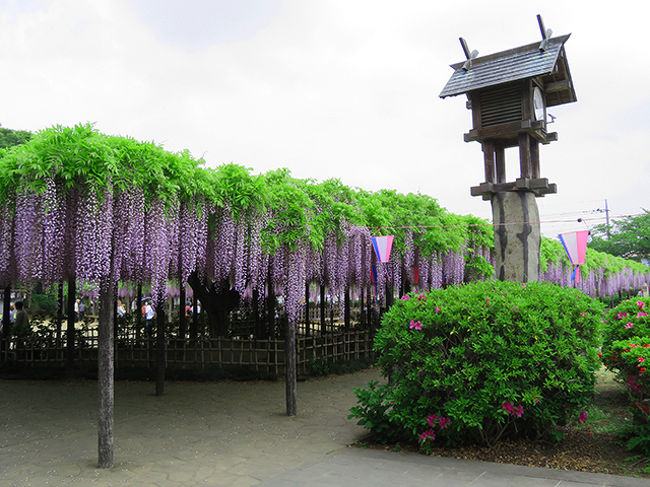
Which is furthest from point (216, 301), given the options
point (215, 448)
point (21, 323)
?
point (215, 448)

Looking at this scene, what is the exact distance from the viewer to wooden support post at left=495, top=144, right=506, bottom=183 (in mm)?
9859

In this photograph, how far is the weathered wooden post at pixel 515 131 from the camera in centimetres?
927

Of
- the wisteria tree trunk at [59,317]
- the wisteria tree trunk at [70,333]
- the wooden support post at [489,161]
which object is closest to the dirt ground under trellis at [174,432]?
the wisteria tree trunk at [70,333]

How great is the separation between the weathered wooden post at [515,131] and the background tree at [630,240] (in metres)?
32.0

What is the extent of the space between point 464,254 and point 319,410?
733 cm

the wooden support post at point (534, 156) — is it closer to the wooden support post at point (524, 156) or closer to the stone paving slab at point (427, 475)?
the wooden support post at point (524, 156)

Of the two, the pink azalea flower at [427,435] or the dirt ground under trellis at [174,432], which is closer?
the dirt ground under trellis at [174,432]

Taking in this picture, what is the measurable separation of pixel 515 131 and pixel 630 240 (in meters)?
33.4

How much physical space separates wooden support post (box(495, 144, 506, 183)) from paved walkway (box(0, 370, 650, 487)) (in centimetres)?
517

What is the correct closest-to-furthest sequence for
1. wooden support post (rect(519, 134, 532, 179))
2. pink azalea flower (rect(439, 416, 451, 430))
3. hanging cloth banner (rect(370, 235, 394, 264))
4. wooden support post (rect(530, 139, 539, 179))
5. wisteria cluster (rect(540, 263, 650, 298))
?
pink azalea flower (rect(439, 416, 451, 430)), hanging cloth banner (rect(370, 235, 394, 264)), wooden support post (rect(519, 134, 532, 179)), wooden support post (rect(530, 139, 539, 179)), wisteria cluster (rect(540, 263, 650, 298))

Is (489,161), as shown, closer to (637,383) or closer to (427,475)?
(637,383)

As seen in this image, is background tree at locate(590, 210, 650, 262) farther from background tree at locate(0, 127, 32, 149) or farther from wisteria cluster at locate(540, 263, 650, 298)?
background tree at locate(0, 127, 32, 149)

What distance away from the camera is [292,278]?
7363 mm

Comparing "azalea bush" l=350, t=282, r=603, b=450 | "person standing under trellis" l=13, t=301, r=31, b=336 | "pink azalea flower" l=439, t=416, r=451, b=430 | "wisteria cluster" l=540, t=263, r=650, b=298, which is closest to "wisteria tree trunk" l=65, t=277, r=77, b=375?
"person standing under trellis" l=13, t=301, r=31, b=336
